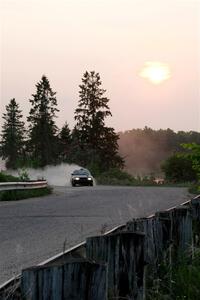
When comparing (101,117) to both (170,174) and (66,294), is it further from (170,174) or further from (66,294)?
(66,294)

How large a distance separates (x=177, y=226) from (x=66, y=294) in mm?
4141

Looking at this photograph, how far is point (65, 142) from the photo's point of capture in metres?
99.2

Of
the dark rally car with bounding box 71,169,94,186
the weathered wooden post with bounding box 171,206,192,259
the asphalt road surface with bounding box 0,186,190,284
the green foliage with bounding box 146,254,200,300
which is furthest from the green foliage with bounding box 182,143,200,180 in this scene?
the dark rally car with bounding box 71,169,94,186

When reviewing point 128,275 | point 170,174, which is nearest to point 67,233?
point 128,275

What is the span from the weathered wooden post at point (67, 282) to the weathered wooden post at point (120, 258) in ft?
3.71

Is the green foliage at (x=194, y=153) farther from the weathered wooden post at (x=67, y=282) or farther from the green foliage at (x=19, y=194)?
the green foliage at (x=19, y=194)

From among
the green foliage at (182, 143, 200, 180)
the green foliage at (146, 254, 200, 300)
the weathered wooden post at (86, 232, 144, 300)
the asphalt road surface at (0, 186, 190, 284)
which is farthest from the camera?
the green foliage at (182, 143, 200, 180)

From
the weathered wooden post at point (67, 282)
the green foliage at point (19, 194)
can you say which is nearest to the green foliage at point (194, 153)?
the weathered wooden post at point (67, 282)

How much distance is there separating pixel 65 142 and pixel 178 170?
38.8 metres

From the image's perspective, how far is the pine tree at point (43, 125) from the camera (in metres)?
93.3

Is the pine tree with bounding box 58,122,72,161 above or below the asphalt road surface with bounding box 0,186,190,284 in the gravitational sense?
above

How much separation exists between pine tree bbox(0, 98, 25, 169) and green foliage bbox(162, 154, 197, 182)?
4437cm

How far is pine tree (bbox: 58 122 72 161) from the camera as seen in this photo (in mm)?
95644

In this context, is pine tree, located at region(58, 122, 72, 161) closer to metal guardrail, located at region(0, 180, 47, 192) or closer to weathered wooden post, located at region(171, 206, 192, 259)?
metal guardrail, located at region(0, 180, 47, 192)
